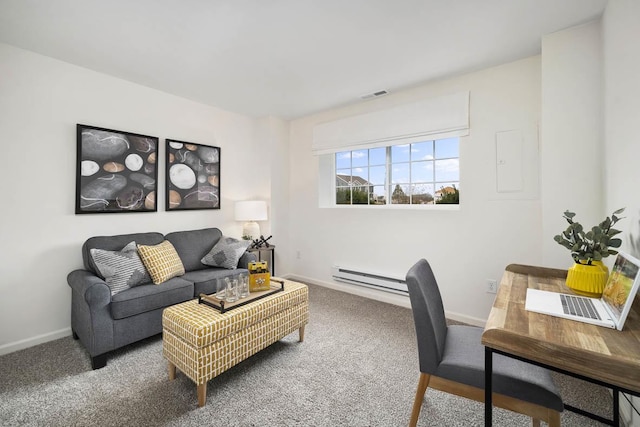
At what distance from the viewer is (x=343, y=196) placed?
4074 mm

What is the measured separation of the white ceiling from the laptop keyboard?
1842 mm

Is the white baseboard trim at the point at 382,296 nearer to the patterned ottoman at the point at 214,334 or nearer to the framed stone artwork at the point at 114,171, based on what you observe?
the patterned ottoman at the point at 214,334

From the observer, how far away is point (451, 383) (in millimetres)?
1313

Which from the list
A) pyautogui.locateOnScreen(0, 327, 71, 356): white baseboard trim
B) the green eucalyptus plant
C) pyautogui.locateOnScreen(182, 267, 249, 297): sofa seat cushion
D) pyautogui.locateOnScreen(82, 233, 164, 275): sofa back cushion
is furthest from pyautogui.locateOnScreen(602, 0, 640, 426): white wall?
A: pyautogui.locateOnScreen(0, 327, 71, 356): white baseboard trim

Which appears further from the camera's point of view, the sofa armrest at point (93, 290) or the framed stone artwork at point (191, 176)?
the framed stone artwork at point (191, 176)

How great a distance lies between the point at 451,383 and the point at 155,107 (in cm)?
370

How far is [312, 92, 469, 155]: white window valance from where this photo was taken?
2.88 metres

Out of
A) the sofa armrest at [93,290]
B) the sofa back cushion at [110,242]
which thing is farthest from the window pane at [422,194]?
the sofa armrest at [93,290]

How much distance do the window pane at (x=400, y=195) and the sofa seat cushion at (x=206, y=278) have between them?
2071 mm

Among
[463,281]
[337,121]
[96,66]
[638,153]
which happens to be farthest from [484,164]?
[96,66]

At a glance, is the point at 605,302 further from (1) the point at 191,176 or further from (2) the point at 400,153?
(1) the point at 191,176

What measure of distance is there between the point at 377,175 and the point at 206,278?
7.83 feet

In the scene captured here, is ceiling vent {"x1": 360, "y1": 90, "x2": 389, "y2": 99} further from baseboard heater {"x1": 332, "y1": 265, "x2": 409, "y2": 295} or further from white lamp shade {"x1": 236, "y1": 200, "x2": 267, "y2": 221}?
baseboard heater {"x1": 332, "y1": 265, "x2": 409, "y2": 295}

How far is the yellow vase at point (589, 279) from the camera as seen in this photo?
1.34m
